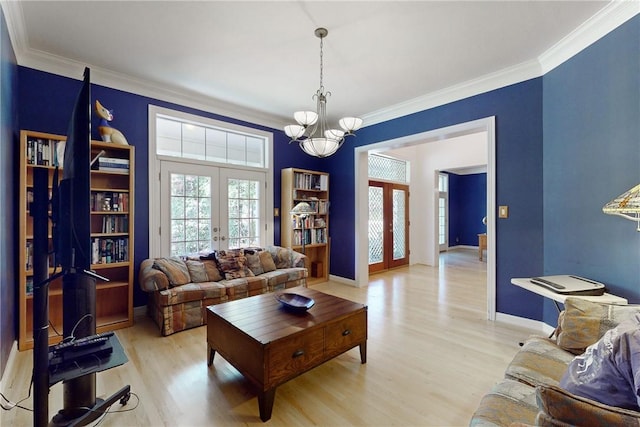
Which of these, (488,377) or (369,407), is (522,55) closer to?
(488,377)

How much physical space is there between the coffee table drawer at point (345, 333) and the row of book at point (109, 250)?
2.47 meters

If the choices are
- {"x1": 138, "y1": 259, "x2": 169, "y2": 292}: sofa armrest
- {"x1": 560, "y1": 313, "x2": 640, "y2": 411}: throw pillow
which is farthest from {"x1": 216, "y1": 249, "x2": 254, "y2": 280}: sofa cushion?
{"x1": 560, "y1": 313, "x2": 640, "y2": 411}: throw pillow

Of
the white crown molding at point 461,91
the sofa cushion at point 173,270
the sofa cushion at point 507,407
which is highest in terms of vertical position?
the white crown molding at point 461,91

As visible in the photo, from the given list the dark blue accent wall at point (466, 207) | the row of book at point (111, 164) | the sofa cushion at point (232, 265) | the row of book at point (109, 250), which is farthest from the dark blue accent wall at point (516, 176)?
the dark blue accent wall at point (466, 207)

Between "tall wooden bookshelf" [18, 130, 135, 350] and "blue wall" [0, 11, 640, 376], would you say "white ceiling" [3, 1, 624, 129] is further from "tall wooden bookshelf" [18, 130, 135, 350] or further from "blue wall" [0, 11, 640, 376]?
"tall wooden bookshelf" [18, 130, 135, 350]

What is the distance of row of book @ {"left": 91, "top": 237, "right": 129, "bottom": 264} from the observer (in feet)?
9.87

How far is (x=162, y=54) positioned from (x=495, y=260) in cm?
428

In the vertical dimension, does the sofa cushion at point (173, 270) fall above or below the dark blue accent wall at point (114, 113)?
below

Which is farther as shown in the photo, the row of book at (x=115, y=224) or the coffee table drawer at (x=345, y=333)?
the row of book at (x=115, y=224)

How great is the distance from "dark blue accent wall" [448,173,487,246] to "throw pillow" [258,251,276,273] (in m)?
7.37

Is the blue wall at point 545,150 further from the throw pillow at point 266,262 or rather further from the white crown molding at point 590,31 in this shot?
the throw pillow at point 266,262

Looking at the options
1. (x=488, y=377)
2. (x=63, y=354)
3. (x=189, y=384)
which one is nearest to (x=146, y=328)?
(x=189, y=384)

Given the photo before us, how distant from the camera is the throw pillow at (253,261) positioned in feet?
13.0

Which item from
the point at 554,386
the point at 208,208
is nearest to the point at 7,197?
the point at 208,208
